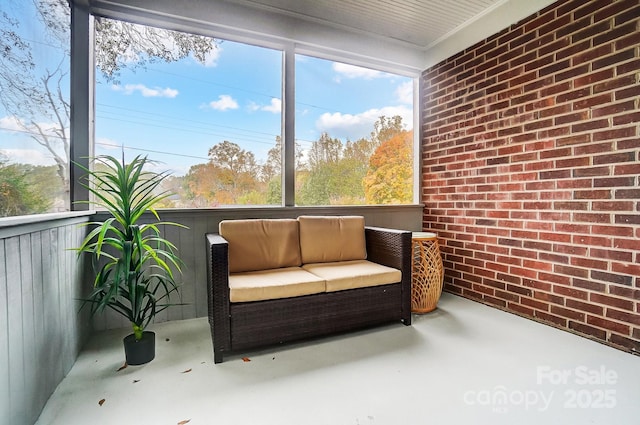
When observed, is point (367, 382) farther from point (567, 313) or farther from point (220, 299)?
point (567, 313)

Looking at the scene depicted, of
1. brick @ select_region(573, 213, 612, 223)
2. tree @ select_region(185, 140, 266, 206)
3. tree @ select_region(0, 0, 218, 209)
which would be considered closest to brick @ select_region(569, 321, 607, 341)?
brick @ select_region(573, 213, 612, 223)

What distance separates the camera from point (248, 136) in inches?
119

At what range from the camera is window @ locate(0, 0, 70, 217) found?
4.52ft

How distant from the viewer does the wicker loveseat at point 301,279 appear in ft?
6.70

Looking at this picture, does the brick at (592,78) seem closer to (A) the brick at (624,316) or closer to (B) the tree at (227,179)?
(A) the brick at (624,316)

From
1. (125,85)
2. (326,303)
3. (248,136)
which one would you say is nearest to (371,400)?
(326,303)

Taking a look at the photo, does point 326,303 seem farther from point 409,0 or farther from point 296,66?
point 409,0

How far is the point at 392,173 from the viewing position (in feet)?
12.4

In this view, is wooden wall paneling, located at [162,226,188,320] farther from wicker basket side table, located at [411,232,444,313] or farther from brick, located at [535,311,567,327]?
brick, located at [535,311,567,327]

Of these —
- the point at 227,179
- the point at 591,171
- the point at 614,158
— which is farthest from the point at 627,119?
the point at 227,179

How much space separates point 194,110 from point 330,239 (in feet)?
5.64

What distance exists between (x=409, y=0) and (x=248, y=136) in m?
1.97

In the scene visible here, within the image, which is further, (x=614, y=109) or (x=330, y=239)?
(x=330, y=239)

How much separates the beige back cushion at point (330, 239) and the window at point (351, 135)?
0.45 metres
